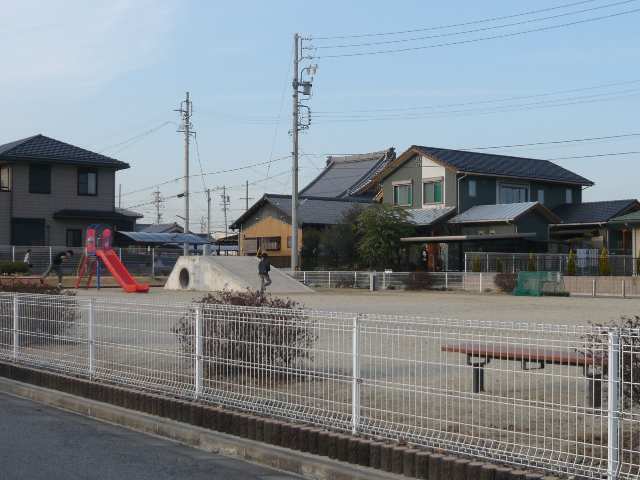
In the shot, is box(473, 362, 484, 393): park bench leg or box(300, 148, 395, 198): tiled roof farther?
box(300, 148, 395, 198): tiled roof

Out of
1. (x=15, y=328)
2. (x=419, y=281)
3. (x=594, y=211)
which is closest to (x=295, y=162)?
(x=419, y=281)

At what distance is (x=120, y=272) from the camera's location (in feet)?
117

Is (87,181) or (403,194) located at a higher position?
(87,181)

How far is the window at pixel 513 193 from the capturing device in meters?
50.7

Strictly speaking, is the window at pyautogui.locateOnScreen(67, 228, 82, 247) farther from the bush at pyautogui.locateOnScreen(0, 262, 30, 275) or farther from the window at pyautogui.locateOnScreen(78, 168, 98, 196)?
the bush at pyautogui.locateOnScreen(0, 262, 30, 275)

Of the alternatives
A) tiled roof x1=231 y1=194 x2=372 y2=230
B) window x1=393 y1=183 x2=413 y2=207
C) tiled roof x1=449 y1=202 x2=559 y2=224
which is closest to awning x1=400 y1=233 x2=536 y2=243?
tiled roof x1=449 y1=202 x2=559 y2=224

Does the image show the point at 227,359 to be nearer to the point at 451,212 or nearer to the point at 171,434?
the point at 171,434

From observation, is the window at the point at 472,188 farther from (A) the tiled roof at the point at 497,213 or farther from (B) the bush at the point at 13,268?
(B) the bush at the point at 13,268

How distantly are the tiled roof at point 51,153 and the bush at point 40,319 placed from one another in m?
37.5

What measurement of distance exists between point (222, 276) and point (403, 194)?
19371 millimetres

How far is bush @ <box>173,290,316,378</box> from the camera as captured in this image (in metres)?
7.89

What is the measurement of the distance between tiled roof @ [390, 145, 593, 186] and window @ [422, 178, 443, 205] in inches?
61.3

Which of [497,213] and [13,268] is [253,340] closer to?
[13,268]

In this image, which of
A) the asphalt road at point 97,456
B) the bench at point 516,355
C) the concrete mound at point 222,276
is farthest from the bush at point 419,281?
the bench at point 516,355
